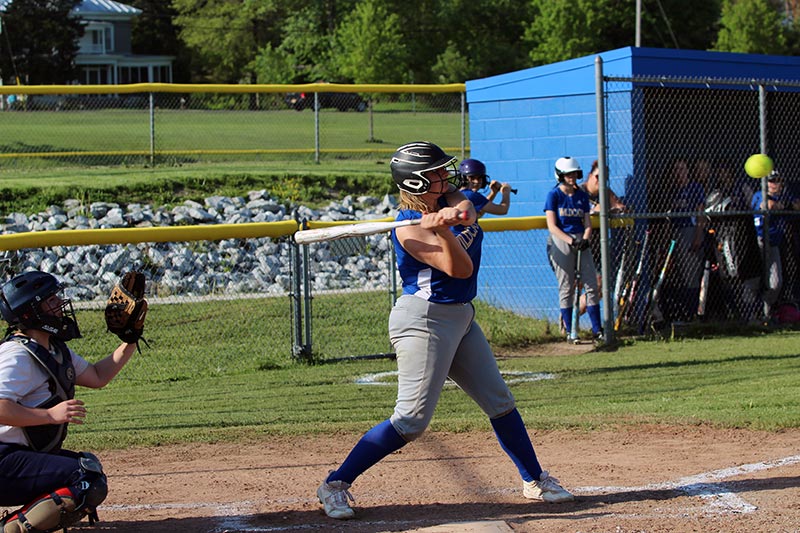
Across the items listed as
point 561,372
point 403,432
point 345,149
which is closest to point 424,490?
point 403,432

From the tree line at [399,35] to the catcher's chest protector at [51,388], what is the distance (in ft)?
109

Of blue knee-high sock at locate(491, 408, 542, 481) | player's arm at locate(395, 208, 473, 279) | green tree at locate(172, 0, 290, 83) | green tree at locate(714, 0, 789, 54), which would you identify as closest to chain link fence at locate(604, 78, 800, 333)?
blue knee-high sock at locate(491, 408, 542, 481)

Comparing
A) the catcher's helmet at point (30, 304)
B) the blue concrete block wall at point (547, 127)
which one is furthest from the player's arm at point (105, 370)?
the blue concrete block wall at point (547, 127)

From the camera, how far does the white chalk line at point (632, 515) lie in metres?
4.93

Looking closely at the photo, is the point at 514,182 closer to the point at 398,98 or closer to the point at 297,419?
the point at 297,419

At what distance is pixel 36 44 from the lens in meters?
45.7

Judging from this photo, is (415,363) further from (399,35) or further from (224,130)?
(399,35)

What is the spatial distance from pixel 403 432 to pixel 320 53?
47512 mm

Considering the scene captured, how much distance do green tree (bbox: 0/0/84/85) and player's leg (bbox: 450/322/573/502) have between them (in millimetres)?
43535

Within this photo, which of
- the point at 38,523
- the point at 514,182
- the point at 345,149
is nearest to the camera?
the point at 38,523

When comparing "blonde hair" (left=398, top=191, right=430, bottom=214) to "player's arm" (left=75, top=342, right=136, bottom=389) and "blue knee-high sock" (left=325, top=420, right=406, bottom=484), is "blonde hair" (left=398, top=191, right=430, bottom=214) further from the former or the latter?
"player's arm" (left=75, top=342, right=136, bottom=389)

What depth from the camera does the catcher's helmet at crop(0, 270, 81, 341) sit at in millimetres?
4523

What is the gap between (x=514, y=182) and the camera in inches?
528

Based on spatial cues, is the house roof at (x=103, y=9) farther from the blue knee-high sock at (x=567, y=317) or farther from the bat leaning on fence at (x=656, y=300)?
the blue knee-high sock at (x=567, y=317)
